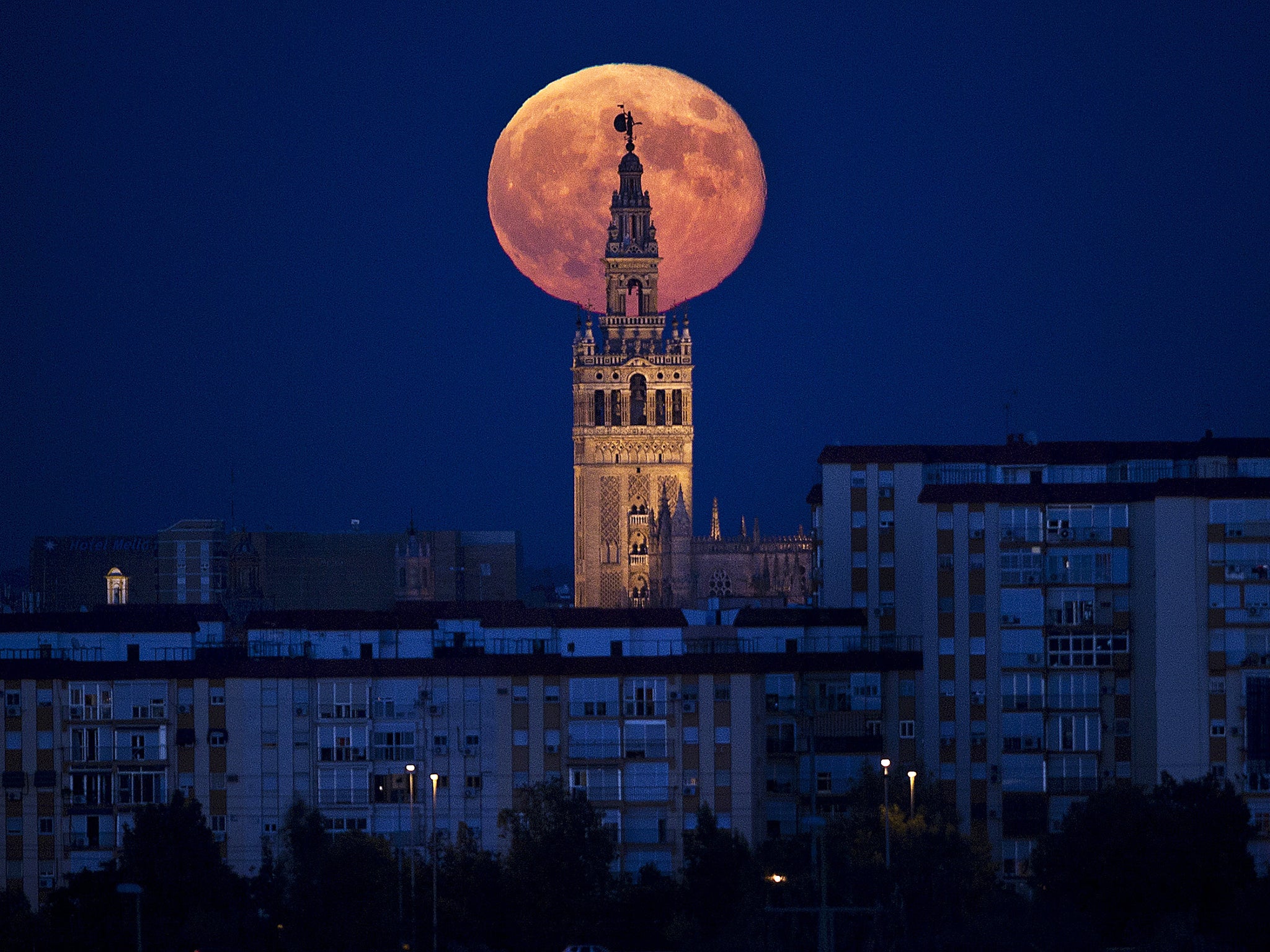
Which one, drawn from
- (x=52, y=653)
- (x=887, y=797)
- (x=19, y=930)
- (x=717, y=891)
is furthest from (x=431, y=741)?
(x=19, y=930)

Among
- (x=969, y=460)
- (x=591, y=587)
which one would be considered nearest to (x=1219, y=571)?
(x=969, y=460)

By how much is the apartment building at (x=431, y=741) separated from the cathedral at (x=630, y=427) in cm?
7017

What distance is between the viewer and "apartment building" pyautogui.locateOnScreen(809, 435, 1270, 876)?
243 ft

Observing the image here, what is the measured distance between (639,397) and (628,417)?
79.6 inches

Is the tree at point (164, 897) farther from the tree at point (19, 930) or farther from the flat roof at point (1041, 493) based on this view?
the flat roof at point (1041, 493)

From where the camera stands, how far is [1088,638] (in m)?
77.8

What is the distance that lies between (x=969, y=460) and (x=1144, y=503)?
7.92 metres

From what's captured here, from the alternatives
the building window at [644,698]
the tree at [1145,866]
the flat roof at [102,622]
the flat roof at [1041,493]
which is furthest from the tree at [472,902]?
the flat roof at [1041,493]

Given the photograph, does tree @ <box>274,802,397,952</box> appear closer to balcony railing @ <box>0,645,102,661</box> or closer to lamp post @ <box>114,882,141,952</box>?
lamp post @ <box>114,882,141,952</box>

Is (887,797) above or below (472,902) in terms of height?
above

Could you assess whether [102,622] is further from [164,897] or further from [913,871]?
[913,871]

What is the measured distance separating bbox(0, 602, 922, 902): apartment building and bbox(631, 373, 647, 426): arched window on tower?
84.1 metres

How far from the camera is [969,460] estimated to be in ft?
275

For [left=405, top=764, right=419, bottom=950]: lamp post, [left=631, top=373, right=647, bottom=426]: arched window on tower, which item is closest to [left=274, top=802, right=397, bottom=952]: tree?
[left=405, top=764, right=419, bottom=950]: lamp post
